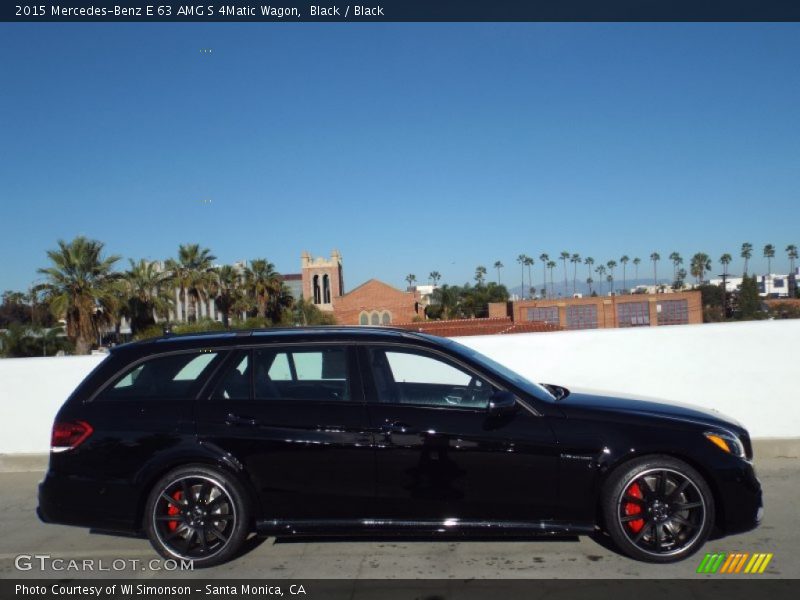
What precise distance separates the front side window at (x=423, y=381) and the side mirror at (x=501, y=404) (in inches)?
5.4

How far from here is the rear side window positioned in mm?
5023

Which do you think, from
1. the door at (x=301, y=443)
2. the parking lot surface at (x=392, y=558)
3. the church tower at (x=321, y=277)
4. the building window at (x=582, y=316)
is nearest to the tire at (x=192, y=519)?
the parking lot surface at (x=392, y=558)

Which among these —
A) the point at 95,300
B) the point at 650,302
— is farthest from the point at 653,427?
the point at 650,302

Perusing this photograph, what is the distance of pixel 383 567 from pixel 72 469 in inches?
87.0

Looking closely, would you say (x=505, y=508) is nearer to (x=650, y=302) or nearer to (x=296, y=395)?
(x=296, y=395)

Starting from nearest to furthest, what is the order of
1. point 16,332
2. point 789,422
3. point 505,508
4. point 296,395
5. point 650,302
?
1. point 505,508
2. point 296,395
3. point 789,422
4. point 16,332
5. point 650,302

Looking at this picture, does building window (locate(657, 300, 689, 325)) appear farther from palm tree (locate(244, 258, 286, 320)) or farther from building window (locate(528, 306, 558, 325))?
palm tree (locate(244, 258, 286, 320))

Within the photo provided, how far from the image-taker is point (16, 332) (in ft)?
98.4

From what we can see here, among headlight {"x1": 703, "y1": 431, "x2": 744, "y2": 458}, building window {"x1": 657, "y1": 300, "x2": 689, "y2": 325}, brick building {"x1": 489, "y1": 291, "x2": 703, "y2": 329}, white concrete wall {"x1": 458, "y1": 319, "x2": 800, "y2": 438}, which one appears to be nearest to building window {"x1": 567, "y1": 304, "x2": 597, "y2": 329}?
brick building {"x1": 489, "y1": 291, "x2": 703, "y2": 329}

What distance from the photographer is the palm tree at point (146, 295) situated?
38.5 m

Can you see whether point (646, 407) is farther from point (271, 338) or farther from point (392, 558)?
point (271, 338)

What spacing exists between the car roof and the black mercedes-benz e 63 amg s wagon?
2 centimetres
